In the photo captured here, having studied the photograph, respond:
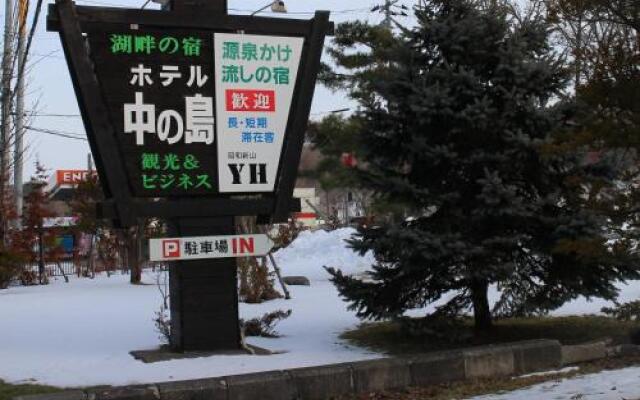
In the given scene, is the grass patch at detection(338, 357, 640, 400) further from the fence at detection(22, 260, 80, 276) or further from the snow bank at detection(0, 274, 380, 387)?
the fence at detection(22, 260, 80, 276)

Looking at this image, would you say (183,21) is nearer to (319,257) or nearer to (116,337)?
(116,337)

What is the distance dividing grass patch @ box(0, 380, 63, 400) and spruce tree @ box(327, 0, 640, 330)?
397 centimetres

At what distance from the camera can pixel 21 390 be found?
26.6ft

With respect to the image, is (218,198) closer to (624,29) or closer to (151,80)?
(151,80)

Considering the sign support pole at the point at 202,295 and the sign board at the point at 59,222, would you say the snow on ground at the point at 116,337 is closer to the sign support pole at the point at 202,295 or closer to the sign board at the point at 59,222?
the sign support pole at the point at 202,295

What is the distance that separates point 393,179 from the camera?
10.2 metres

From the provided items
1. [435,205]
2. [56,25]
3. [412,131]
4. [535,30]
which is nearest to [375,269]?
[435,205]

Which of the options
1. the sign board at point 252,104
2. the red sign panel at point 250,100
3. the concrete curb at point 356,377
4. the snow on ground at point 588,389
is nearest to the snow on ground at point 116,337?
the concrete curb at point 356,377

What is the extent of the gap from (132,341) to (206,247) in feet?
7.08

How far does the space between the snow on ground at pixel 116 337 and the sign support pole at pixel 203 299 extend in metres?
0.50

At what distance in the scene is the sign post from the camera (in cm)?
952

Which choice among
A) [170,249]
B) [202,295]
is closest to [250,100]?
[170,249]

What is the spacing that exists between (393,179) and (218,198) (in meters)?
2.23

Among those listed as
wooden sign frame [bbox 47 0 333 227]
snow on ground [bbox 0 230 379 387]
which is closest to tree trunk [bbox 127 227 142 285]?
snow on ground [bbox 0 230 379 387]
